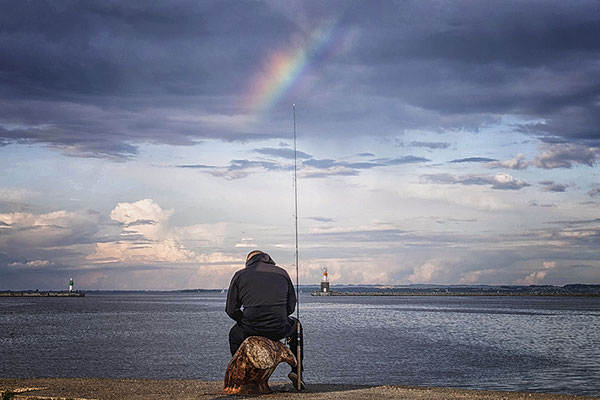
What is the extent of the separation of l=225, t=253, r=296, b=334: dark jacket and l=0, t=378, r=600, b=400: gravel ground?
1.48m

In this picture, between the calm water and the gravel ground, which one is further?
the calm water

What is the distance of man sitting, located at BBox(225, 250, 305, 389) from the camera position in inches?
573

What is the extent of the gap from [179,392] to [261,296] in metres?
3.28

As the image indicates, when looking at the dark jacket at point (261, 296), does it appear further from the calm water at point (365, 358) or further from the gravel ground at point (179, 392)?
the calm water at point (365, 358)

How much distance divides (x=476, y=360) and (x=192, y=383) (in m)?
20.7

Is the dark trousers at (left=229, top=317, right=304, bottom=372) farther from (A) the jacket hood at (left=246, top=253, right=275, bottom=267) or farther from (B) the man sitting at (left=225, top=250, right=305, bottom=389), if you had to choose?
(A) the jacket hood at (left=246, top=253, right=275, bottom=267)

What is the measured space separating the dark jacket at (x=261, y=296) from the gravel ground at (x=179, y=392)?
148 centimetres

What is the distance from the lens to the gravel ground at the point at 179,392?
14.9 m

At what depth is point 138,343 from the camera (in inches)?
1796

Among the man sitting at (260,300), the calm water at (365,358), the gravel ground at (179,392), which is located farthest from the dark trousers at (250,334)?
the calm water at (365,358)

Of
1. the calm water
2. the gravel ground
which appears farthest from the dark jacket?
the calm water

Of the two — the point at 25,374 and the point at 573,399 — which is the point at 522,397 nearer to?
the point at 573,399

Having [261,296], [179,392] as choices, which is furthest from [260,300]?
[179,392]

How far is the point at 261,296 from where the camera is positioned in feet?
47.8
